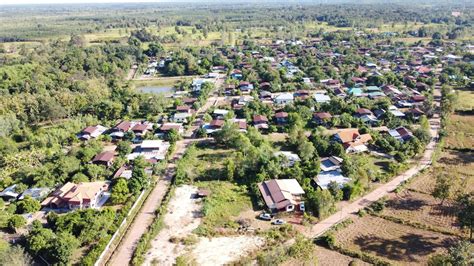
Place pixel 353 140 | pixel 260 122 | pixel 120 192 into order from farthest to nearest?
pixel 260 122 → pixel 353 140 → pixel 120 192

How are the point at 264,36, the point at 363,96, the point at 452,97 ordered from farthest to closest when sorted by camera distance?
the point at 264,36, the point at 363,96, the point at 452,97

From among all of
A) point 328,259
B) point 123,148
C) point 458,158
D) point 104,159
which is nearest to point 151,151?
point 123,148

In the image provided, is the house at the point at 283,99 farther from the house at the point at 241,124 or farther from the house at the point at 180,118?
the house at the point at 180,118

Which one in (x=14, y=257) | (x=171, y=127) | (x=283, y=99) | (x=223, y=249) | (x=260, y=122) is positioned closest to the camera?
(x=14, y=257)

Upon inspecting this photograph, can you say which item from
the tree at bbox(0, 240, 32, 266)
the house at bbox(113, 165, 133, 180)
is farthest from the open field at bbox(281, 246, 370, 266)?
the house at bbox(113, 165, 133, 180)

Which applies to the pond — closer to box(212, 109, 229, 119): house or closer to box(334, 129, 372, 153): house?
box(212, 109, 229, 119): house

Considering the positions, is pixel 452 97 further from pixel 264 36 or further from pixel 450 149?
pixel 264 36

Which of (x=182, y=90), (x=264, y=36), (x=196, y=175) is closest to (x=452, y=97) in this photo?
(x=196, y=175)

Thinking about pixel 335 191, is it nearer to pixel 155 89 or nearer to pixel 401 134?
pixel 401 134
